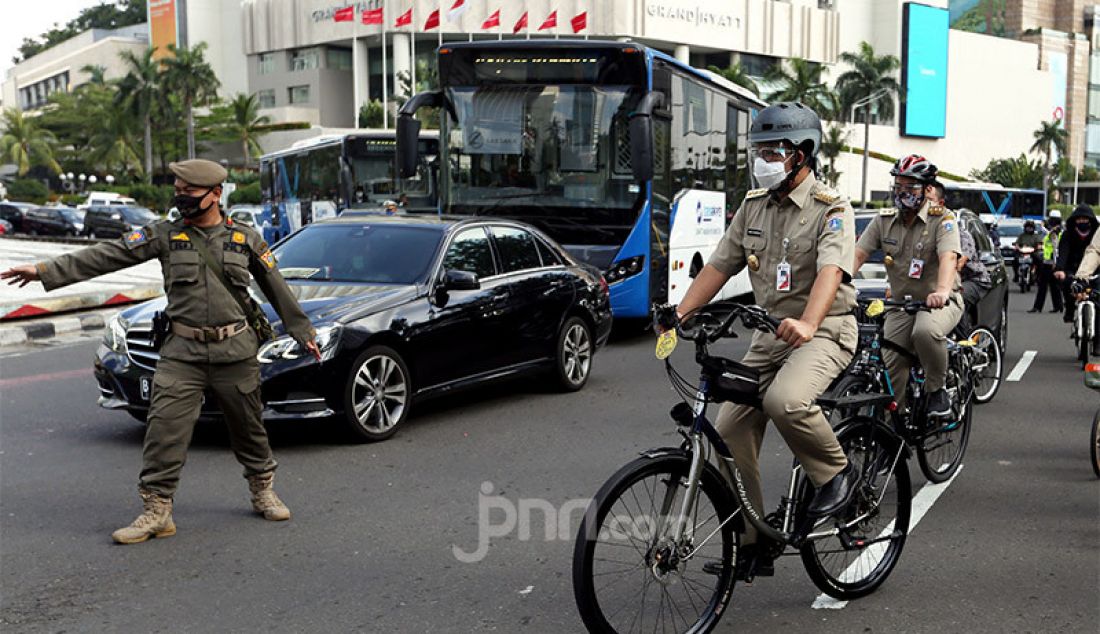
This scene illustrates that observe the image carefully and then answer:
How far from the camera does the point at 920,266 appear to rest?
6.95m

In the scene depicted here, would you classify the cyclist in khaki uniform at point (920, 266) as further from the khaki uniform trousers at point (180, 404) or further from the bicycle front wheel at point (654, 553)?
the khaki uniform trousers at point (180, 404)

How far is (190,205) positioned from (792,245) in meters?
2.80

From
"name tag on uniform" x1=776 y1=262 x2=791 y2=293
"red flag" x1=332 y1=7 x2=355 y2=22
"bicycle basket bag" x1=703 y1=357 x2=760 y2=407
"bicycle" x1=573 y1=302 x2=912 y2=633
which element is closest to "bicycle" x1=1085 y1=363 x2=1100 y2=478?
"bicycle" x1=573 y1=302 x2=912 y2=633

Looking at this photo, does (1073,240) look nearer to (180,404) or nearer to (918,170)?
(918,170)

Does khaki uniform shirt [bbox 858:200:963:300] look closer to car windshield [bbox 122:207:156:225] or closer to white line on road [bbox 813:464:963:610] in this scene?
white line on road [bbox 813:464:963:610]

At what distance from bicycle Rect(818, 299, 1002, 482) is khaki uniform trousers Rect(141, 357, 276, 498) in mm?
2804

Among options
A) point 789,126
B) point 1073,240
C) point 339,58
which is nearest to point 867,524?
point 789,126

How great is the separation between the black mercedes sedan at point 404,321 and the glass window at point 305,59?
73089mm

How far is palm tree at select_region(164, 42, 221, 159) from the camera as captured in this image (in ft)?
247

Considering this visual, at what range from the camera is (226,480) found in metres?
6.61

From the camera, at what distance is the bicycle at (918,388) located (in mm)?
5465

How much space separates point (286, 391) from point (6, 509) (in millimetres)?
1765

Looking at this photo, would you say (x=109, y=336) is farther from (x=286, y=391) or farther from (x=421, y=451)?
(x=421, y=451)

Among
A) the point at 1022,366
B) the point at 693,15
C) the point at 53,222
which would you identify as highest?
the point at 693,15
